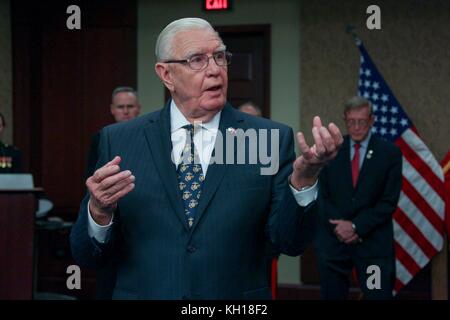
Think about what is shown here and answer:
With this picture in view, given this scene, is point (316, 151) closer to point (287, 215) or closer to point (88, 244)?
point (287, 215)

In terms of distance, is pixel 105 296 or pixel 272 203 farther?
pixel 105 296

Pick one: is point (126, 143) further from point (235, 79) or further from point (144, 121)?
point (235, 79)

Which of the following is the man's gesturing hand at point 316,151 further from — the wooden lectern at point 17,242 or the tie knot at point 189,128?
the wooden lectern at point 17,242

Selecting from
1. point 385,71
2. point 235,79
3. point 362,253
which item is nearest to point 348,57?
point 385,71

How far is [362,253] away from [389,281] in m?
0.26

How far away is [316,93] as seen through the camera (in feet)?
26.2

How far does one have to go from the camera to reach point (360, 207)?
602 cm

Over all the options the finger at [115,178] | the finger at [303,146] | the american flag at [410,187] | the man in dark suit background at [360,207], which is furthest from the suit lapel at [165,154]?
the american flag at [410,187]

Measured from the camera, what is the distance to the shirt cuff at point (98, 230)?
2.76m

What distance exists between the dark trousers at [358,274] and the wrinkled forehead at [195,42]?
3.46m

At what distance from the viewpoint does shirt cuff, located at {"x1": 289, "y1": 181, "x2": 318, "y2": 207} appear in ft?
8.52

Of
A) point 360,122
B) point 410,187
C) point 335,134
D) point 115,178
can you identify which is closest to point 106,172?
point 115,178

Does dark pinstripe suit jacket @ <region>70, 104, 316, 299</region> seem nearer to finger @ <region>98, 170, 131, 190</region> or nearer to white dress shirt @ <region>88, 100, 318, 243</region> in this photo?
white dress shirt @ <region>88, 100, 318, 243</region>
